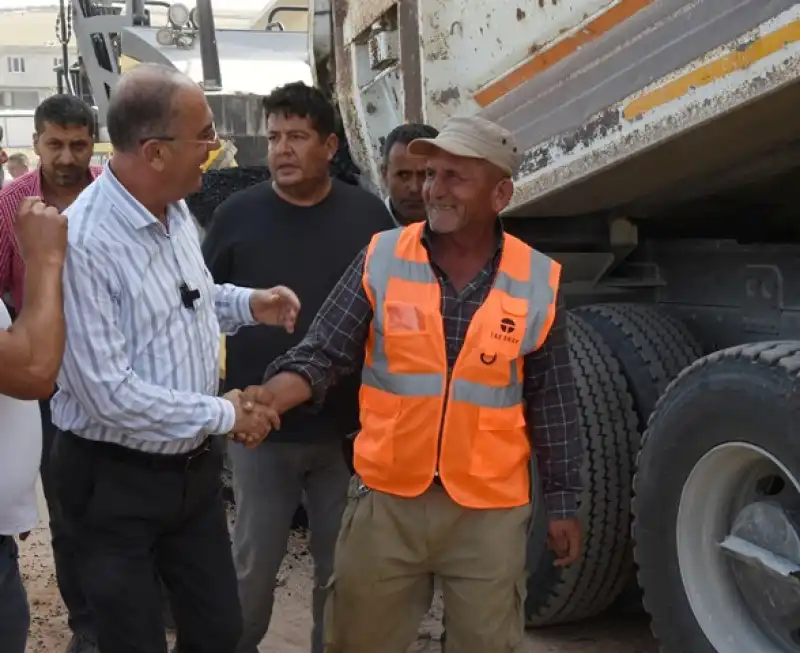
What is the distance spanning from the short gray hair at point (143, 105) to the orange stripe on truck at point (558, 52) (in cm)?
122

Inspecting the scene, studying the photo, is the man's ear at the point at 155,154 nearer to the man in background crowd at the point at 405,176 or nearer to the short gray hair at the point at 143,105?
the short gray hair at the point at 143,105

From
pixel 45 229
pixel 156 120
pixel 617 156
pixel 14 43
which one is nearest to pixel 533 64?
pixel 617 156

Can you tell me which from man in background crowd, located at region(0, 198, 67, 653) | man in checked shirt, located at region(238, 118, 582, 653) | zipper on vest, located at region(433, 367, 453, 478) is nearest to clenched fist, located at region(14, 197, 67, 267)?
man in background crowd, located at region(0, 198, 67, 653)

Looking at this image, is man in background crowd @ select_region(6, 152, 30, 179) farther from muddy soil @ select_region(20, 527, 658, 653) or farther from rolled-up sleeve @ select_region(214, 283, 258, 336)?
rolled-up sleeve @ select_region(214, 283, 258, 336)

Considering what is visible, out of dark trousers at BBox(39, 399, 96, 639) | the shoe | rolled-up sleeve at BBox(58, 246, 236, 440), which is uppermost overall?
rolled-up sleeve at BBox(58, 246, 236, 440)

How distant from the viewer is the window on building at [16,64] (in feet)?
148

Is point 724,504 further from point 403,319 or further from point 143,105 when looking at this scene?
point 143,105

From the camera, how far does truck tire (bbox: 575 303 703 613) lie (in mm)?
3609

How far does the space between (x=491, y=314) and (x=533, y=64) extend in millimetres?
1082

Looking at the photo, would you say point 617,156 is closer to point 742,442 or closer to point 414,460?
point 742,442

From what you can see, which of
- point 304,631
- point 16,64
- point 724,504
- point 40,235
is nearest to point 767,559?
point 724,504

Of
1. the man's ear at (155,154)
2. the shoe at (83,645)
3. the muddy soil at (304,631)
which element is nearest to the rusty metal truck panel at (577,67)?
the man's ear at (155,154)

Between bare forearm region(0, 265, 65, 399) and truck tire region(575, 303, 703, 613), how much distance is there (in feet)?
7.09

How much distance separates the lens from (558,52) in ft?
10.3
